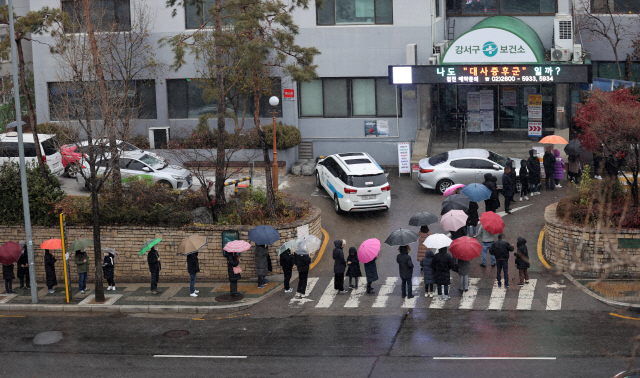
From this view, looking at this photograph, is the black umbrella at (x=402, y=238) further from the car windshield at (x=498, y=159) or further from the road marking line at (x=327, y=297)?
the car windshield at (x=498, y=159)

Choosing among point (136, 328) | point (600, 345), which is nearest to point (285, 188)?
point (136, 328)

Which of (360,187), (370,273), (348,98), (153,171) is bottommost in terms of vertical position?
(370,273)

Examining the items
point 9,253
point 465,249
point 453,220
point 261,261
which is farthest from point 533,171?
point 9,253

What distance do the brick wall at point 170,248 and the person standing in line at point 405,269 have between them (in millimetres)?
3846

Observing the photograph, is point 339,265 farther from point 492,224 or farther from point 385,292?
point 492,224

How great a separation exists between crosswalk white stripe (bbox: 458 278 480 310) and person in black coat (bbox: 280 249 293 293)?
177 inches

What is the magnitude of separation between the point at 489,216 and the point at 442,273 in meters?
2.39

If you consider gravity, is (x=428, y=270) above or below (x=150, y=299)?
above

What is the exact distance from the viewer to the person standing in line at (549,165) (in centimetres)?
2589

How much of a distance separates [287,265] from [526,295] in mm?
6036

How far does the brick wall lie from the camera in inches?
836

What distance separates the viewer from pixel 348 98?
102 ft

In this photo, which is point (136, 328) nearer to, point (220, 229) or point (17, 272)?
point (220, 229)

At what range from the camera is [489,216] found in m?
19.7
